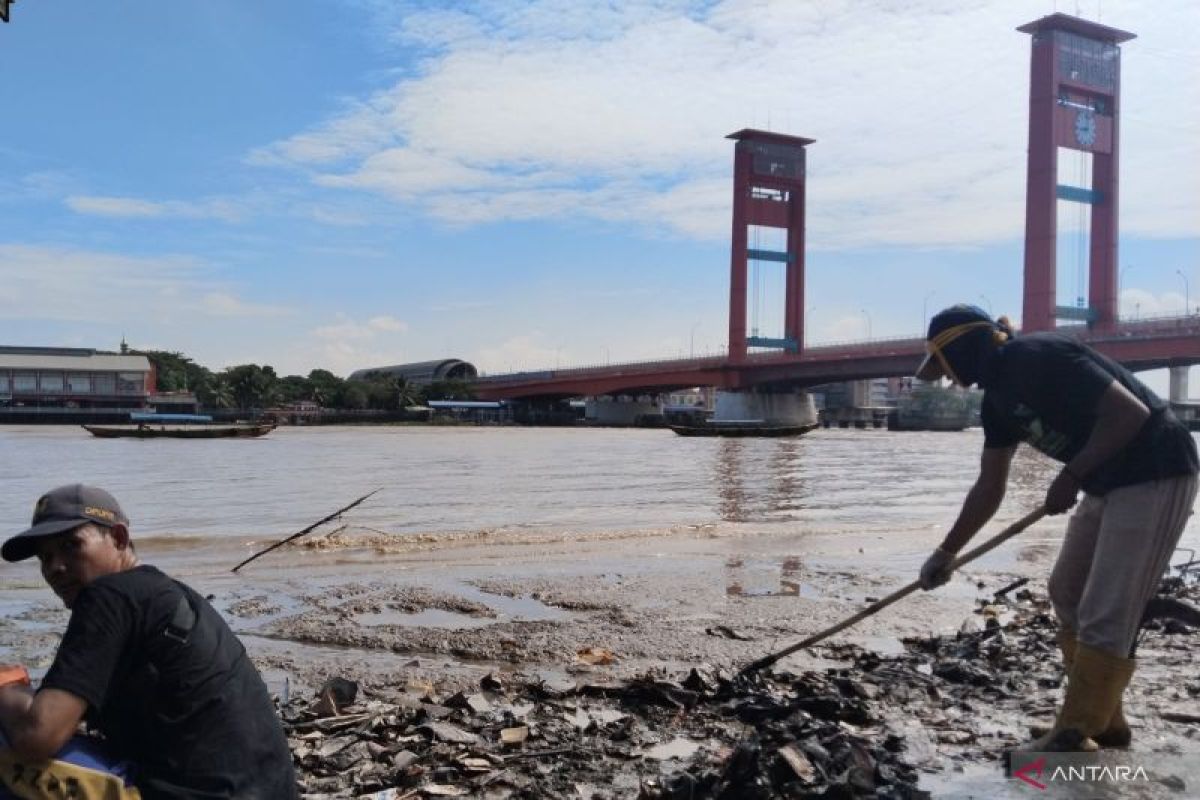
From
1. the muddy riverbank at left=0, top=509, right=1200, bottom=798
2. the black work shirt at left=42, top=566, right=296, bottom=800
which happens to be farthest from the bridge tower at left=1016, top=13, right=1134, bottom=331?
the black work shirt at left=42, top=566, right=296, bottom=800

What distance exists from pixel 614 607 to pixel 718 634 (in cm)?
126

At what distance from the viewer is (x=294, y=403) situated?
11394cm

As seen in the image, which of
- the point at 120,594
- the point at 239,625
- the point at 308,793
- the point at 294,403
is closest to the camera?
the point at 120,594

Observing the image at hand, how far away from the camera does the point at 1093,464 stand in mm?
3303

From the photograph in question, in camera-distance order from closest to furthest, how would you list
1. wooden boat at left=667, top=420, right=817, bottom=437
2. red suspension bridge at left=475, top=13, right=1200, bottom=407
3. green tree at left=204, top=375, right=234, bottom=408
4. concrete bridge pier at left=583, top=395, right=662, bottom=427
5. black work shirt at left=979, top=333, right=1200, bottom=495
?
1. black work shirt at left=979, top=333, right=1200, bottom=495
2. red suspension bridge at left=475, top=13, right=1200, bottom=407
3. wooden boat at left=667, top=420, right=817, bottom=437
4. concrete bridge pier at left=583, top=395, right=662, bottom=427
5. green tree at left=204, top=375, right=234, bottom=408

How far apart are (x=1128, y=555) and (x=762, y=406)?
74008 mm

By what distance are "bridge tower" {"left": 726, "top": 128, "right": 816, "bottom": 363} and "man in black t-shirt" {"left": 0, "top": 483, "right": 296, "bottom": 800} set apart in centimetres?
7312

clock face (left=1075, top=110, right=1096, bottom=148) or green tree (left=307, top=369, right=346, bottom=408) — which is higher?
clock face (left=1075, top=110, right=1096, bottom=148)

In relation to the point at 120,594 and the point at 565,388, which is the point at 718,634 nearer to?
the point at 120,594

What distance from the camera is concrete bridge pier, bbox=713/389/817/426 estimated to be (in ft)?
249

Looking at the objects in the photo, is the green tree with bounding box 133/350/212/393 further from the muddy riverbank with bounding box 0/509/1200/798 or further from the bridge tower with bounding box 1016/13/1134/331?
the muddy riverbank with bounding box 0/509/1200/798

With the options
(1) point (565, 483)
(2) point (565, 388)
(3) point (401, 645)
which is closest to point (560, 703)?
(3) point (401, 645)

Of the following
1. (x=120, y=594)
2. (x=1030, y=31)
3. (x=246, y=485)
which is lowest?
(x=246, y=485)

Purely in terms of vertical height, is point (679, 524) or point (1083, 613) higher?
point (1083, 613)
